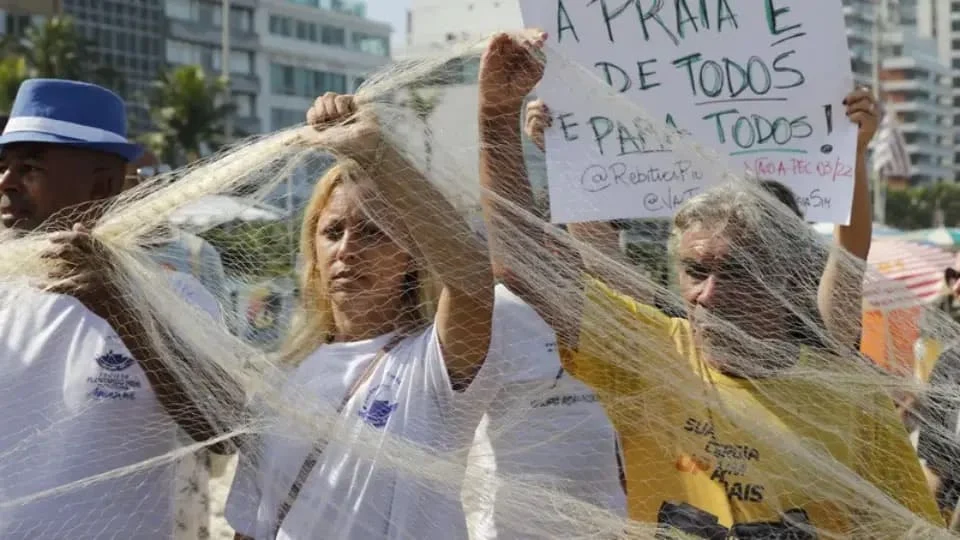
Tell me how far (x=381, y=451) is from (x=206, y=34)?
82.8m

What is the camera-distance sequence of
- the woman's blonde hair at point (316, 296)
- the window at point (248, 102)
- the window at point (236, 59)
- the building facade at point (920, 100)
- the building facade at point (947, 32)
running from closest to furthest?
1. the woman's blonde hair at point (316, 296)
2. the window at point (248, 102)
3. the window at point (236, 59)
4. the building facade at point (920, 100)
5. the building facade at point (947, 32)

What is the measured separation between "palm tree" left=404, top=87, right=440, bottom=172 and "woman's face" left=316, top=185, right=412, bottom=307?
0.64 feet

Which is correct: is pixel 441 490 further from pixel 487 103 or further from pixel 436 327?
pixel 487 103

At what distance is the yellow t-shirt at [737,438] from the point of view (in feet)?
8.89

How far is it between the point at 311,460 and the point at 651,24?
4.59 ft

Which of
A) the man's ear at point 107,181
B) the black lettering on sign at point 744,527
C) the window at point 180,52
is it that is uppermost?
the window at point 180,52

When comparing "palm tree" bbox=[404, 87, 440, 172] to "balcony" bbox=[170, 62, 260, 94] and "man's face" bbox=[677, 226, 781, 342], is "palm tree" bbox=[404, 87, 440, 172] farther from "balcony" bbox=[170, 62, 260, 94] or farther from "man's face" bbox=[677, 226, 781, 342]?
"balcony" bbox=[170, 62, 260, 94]

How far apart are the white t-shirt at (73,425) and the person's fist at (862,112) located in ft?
5.34

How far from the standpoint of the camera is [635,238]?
3.05m

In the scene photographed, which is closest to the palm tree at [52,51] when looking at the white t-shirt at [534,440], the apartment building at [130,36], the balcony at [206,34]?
the apartment building at [130,36]

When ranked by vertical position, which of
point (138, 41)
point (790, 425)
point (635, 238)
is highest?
point (138, 41)

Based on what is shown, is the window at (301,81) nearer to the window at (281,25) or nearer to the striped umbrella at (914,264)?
the window at (281,25)

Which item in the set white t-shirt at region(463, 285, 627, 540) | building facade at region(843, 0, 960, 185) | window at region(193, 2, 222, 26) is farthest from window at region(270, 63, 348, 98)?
white t-shirt at region(463, 285, 627, 540)

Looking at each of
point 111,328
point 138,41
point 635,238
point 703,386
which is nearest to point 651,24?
point 635,238
